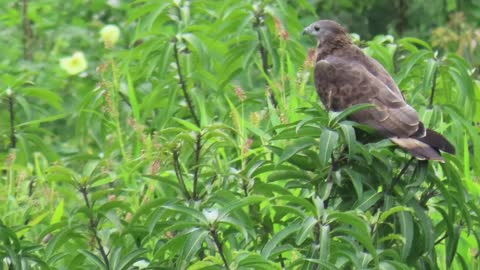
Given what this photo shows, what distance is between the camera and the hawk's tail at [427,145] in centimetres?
448

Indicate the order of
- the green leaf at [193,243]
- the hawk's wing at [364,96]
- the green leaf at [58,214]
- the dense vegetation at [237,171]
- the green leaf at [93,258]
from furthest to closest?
the green leaf at [58,214] < the hawk's wing at [364,96] < the green leaf at [93,258] < the dense vegetation at [237,171] < the green leaf at [193,243]

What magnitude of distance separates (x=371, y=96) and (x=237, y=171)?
590 millimetres

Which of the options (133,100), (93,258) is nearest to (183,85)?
(133,100)

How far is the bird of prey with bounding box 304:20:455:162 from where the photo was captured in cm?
461

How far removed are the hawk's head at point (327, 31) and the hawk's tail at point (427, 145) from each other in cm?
115

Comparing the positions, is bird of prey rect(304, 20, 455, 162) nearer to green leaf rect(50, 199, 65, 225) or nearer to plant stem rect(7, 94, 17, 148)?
green leaf rect(50, 199, 65, 225)

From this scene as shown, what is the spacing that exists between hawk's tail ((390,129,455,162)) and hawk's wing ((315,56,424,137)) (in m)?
0.06

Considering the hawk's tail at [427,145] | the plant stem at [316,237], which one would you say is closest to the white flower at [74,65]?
the hawk's tail at [427,145]

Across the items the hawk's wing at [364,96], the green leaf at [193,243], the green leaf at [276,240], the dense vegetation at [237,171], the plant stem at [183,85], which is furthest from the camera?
the plant stem at [183,85]

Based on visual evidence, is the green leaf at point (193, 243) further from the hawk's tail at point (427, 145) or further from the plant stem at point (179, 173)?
the hawk's tail at point (427, 145)

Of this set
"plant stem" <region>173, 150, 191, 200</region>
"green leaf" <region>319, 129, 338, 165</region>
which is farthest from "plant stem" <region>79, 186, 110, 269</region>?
"green leaf" <region>319, 129, 338, 165</region>

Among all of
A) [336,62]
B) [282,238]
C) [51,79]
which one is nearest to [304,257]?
[282,238]

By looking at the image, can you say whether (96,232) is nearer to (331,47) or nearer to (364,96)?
(364,96)

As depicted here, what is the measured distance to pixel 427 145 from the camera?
14.9ft
